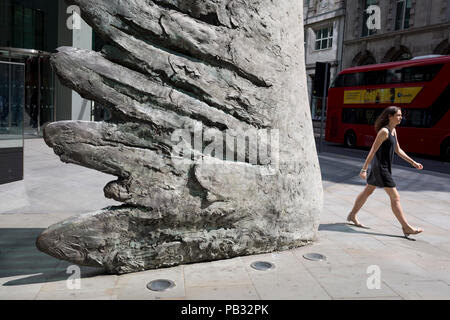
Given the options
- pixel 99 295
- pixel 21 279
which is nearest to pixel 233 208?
pixel 99 295

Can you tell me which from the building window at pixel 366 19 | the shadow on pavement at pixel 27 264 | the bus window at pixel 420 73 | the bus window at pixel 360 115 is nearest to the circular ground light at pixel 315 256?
the shadow on pavement at pixel 27 264

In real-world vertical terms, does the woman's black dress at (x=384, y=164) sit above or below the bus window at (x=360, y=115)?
below

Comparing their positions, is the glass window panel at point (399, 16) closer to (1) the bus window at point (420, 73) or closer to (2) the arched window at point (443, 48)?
(2) the arched window at point (443, 48)

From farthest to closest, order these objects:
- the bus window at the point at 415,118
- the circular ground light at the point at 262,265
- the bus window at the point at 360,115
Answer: the bus window at the point at 360,115 → the bus window at the point at 415,118 → the circular ground light at the point at 262,265

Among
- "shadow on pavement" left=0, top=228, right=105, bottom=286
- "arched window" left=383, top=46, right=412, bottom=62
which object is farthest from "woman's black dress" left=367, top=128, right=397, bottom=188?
"arched window" left=383, top=46, right=412, bottom=62

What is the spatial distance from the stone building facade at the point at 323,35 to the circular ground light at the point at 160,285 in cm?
2495

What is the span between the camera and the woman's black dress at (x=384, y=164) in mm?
4445

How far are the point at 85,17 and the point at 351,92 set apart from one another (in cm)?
1431

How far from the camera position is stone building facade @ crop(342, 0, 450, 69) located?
19.5m

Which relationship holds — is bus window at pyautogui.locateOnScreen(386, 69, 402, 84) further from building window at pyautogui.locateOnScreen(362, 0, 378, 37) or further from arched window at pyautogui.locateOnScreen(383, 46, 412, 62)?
building window at pyautogui.locateOnScreen(362, 0, 378, 37)

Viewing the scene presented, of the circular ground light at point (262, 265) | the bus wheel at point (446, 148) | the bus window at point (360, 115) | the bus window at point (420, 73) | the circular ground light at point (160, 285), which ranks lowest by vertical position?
the circular ground light at point (160, 285)

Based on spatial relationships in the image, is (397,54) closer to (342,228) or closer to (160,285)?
(342,228)

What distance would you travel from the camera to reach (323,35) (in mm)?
28656

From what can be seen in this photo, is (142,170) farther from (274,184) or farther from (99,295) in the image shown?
(274,184)
